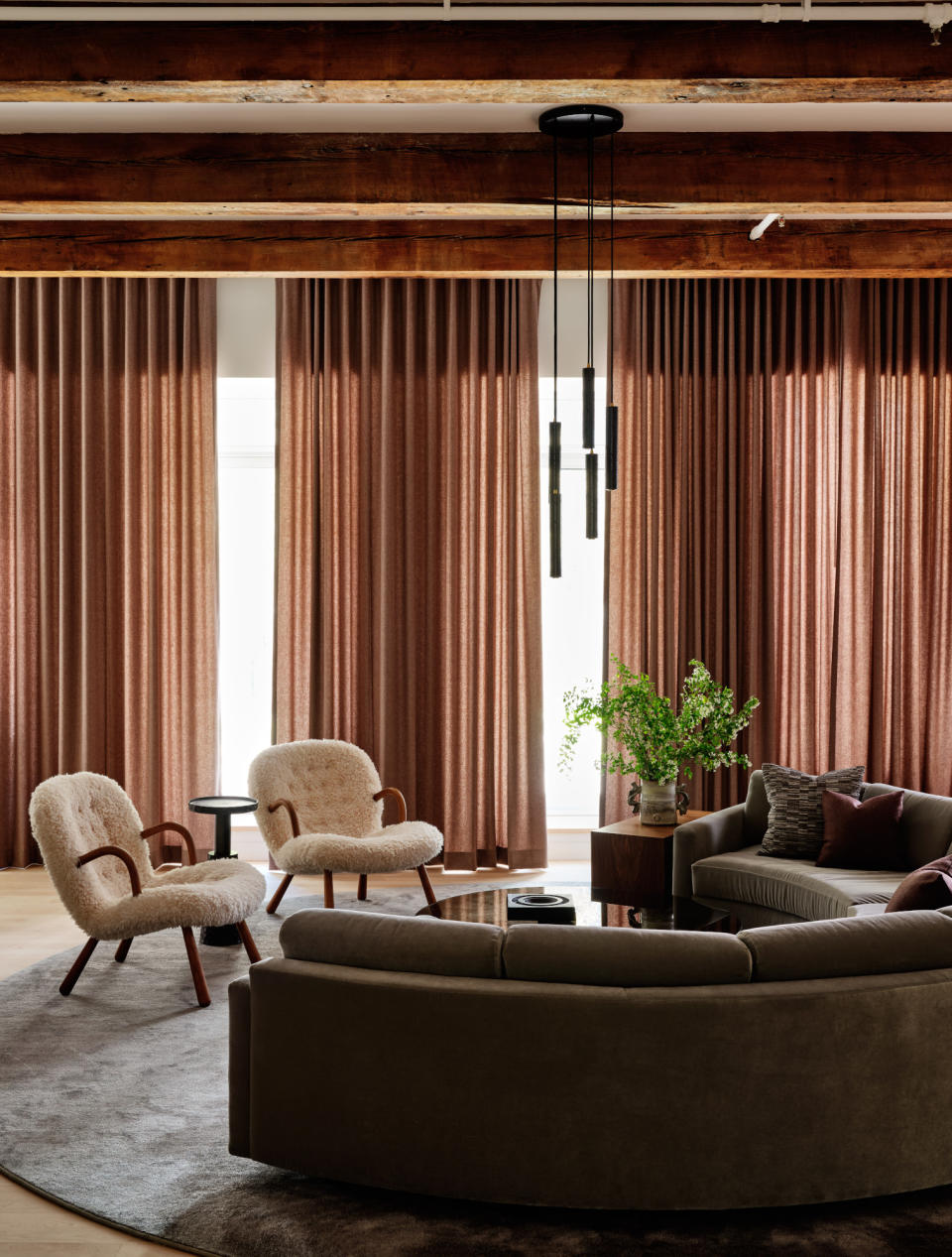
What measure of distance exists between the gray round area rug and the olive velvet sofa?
1444 millimetres

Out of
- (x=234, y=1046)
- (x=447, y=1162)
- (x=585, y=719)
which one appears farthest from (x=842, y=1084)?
(x=585, y=719)

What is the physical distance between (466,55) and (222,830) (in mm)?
3064

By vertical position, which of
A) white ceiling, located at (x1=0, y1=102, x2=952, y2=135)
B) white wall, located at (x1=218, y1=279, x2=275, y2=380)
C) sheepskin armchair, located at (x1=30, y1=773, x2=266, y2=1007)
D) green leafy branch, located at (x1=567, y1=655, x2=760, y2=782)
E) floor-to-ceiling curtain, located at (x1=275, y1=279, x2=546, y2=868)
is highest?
white ceiling, located at (x1=0, y1=102, x2=952, y2=135)

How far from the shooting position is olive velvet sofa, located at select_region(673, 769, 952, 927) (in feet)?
Result: 13.2

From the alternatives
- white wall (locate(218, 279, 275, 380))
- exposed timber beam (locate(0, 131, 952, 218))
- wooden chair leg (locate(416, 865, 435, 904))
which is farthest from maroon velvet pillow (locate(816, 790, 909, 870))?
white wall (locate(218, 279, 275, 380))

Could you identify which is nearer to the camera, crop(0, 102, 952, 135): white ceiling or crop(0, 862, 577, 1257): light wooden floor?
crop(0, 862, 577, 1257): light wooden floor

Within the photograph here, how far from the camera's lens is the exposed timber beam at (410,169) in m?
4.14

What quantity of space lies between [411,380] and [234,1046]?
13.2 feet

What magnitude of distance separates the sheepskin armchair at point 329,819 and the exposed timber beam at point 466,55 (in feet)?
9.09

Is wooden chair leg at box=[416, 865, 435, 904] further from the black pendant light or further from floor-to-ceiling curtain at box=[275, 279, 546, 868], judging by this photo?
the black pendant light

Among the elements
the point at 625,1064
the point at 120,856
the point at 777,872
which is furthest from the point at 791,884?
the point at 120,856

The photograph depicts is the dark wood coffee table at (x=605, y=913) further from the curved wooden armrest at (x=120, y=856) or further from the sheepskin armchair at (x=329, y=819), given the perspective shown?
the curved wooden armrest at (x=120, y=856)

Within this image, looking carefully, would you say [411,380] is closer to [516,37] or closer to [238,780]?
[238,780]

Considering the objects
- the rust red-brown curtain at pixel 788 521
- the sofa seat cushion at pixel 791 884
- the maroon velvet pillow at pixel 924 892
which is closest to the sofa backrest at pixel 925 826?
the sofa seat cushion at pixel 791 884
